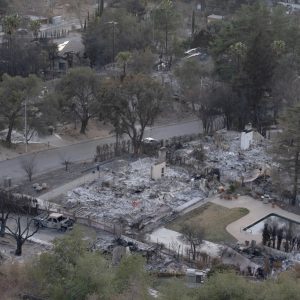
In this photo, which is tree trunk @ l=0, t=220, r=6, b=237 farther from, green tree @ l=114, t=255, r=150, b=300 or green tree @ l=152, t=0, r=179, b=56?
green tree @ l=152, t=0, r=179, b=56

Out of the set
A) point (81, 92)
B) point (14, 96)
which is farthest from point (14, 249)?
point (81, 92)

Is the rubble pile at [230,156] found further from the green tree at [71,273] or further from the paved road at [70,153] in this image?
the green tree at [71,273]

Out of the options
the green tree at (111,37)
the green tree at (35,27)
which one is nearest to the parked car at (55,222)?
the green tree at (111,37)

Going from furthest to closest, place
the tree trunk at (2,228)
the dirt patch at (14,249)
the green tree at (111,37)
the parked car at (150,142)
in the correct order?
1. the green tree at (111,37)
2. the parked car at (150,142)
3. the tree trunk at (2,228)
4. the dirt patch at (14,249)

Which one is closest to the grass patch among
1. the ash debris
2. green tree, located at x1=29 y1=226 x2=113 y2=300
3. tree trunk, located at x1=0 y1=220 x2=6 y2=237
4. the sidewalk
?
the ash debris

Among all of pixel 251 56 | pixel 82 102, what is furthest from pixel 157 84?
pixel 251 56

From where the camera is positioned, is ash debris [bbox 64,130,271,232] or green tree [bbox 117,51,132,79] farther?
green tree [bbox 117,51,132,79]
